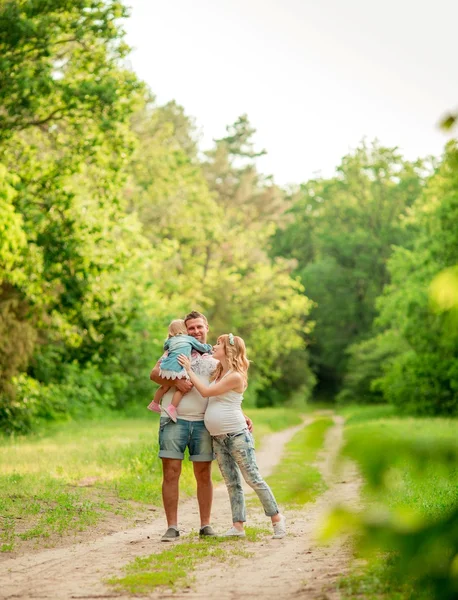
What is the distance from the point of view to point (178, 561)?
25.1 feet

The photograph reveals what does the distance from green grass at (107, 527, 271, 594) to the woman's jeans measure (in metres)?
0.33

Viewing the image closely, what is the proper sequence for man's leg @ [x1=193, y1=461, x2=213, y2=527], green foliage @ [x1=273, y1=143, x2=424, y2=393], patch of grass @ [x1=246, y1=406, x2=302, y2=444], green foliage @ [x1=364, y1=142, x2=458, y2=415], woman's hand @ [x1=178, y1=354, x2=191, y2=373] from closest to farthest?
1. woman's hand @ [x1=178, y1=354, x2=191, y2=373]
2. man's leg @ [x1=193, y1=461, x2=213, y2=527]
3. patch of grass @ [x1=246, y1=406, x2=302, y2=444]
4. green foliage @ [x1=364, y1=142, x2=458, y2=415]
5. green foliage @ [x1=273, y1=143, x2=424, y2=393]

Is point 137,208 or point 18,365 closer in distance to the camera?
point 18,365

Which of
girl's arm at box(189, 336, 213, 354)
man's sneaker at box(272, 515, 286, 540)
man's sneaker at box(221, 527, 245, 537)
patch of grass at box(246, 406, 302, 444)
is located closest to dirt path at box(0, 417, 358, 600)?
man's sneaker at box(272, 515, 286, 540)

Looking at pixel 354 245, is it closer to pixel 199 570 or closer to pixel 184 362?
pixel 184 362

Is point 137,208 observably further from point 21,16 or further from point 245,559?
point 245,559

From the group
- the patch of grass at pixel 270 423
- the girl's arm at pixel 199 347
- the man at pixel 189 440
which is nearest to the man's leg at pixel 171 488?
the man at pixel 189 440

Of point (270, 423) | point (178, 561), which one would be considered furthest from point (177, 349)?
point (270, 423)

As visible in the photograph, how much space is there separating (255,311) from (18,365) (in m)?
31.5

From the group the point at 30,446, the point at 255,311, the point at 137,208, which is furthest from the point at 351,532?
the point at 255,311

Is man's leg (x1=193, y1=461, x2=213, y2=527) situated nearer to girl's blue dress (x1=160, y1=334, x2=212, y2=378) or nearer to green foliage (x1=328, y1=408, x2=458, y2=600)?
girl's blue dress (x1=160, y1=334, x2=212, y2=378)

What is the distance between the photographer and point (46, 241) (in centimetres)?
2323

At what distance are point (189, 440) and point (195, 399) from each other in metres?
0.44

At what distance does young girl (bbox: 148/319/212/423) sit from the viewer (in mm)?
9281
